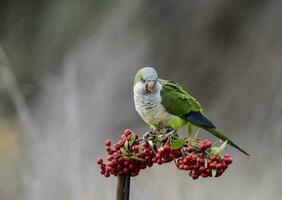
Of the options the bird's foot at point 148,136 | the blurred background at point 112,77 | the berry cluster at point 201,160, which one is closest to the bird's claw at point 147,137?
the bird's foot at point 148,136

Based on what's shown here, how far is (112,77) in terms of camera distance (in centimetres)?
484

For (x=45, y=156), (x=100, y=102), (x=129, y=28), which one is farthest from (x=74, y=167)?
(x=129, y=28)

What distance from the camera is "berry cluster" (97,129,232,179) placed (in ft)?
5.37

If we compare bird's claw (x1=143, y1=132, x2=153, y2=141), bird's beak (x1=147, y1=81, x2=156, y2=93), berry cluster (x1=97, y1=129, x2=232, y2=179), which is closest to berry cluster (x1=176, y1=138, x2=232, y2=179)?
berry cluster (x1=97, y1=129, x2=232, y2=179)

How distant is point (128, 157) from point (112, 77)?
3.22 m

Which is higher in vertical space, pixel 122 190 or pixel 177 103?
pixel 177 103

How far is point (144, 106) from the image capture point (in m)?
1.95

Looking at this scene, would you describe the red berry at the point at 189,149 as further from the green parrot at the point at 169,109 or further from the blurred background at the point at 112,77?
the blurred background at the point at 112,77

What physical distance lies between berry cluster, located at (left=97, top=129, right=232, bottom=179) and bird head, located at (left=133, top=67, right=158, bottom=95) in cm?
21

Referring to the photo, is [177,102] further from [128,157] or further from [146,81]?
[128,157]

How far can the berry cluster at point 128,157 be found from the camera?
1.63 m

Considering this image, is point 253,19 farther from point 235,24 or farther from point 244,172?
point 244,172

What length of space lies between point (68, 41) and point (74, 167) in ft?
3.76

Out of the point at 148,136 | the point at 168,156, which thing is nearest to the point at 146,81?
the point at 148,136
